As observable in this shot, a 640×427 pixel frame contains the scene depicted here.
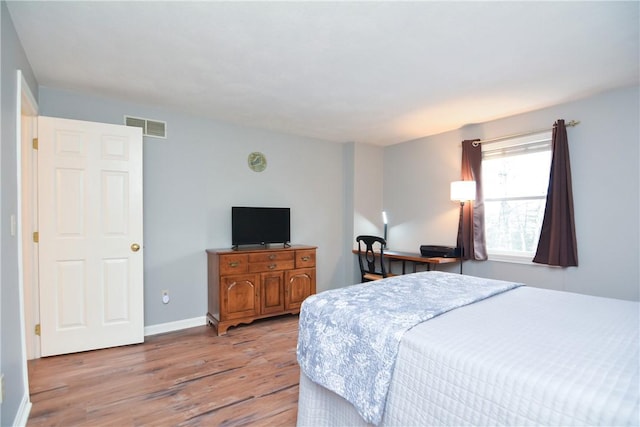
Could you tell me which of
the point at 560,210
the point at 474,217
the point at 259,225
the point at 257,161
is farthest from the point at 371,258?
the point at 560,210

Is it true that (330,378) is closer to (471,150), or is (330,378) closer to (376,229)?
(471,150)

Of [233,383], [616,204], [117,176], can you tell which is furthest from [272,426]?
[616,204]

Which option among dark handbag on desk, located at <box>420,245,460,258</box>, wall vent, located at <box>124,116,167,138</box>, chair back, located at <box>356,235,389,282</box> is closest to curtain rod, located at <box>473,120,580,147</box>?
dark handbag on desk, located at <box>420,245,460,258</box>

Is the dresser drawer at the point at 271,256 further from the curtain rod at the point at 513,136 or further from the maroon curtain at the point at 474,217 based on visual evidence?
the curtain rod at the point at 513,136

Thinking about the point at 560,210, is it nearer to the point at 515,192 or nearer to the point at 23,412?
the point at 515,192

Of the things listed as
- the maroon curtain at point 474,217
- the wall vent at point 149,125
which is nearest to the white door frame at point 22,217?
the wall vent at point 149,125

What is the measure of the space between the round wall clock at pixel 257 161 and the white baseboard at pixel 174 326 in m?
1.85

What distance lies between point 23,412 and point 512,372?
2544mm

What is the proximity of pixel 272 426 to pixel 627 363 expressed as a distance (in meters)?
1.65


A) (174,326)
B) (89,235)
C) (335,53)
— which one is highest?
(335,53)

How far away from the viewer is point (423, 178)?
14.6ft

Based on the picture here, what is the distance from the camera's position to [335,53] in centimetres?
221

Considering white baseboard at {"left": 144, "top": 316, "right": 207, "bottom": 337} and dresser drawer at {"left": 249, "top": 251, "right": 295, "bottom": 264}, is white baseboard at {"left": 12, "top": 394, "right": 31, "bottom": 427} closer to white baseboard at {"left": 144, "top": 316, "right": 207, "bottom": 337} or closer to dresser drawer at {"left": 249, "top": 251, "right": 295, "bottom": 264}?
white baseboard at {"left": 144, "top": 316, "right": 207, "bottom": 337}

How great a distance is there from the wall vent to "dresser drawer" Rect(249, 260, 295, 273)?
168cm
